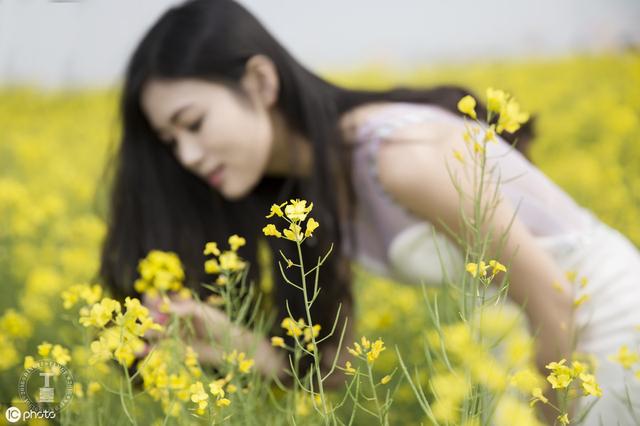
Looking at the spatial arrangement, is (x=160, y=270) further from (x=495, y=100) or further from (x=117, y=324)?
(x=495, y=100)

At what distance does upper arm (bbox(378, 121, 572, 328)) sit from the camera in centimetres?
118

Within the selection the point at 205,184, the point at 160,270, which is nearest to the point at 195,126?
the point at 205,184

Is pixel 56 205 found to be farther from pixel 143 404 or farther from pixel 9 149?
pixel 9 149

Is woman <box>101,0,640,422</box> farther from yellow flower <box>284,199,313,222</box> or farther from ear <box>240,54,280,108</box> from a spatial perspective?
yellow flower <box>284,199,313,222</box>

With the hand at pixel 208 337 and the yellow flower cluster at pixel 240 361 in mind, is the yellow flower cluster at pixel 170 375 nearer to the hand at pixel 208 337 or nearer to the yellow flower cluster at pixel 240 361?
the yellow flower cluster at pixel 240 361

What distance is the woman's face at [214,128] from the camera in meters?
1.41

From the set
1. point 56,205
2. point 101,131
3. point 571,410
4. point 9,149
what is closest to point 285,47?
point 571,410

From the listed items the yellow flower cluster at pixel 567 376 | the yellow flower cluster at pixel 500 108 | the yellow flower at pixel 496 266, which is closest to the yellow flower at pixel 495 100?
the yellow flower cluster at pixel 500 108

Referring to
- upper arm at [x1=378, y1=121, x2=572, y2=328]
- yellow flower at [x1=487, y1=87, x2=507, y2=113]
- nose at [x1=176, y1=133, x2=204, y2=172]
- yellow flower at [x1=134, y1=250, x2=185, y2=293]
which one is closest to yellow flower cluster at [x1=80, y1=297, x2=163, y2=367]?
yellow flower at [x1=134, y1=250, x2=185, y2=293]

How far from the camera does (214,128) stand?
55.3 inches

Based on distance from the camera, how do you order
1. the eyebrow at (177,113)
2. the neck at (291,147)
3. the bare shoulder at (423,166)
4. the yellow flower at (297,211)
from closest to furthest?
the yellow flower at (297,211) < the bare shoulder at (423,166) < the eyebrow at (177,113) < the neck at (291,147)

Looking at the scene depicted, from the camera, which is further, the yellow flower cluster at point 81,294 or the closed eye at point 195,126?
the closed eye at point 195,126

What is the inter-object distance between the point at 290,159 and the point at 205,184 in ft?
0.83

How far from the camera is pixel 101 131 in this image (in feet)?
20.6
